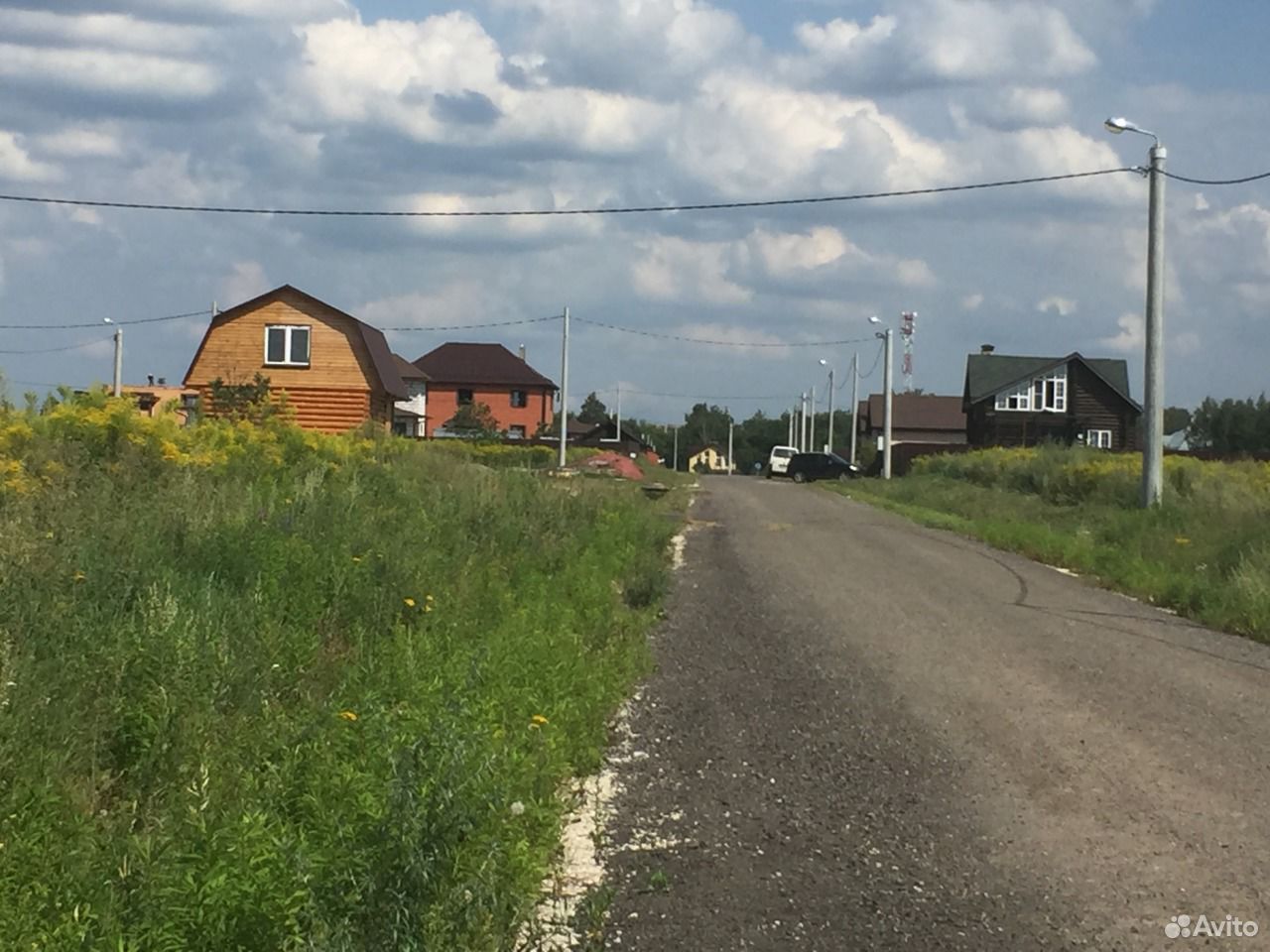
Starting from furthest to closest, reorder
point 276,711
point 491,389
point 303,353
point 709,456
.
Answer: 1. point 709,456
2. point 491,389
3. point 303,353
4. point 276,711

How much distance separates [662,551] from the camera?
2119cm

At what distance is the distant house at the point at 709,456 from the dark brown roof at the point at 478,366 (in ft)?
171

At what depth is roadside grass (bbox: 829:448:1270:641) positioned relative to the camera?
15953 mm

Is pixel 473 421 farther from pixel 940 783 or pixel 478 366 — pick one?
pixel 940 783

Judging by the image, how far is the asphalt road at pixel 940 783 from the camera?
5910 mm

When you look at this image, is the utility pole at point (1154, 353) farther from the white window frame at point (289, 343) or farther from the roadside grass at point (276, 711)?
the white window frame at point (289, 343)

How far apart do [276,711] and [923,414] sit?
11420cm

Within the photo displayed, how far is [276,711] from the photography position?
7699 millimetres

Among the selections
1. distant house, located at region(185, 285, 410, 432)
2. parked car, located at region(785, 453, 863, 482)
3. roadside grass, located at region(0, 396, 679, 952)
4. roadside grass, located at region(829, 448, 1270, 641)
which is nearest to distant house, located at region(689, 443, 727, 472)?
parked car, located at region(785, 453, 863, 482)

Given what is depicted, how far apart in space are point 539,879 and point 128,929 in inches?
67.0

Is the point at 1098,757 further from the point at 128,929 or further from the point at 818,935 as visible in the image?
the point at 128,929

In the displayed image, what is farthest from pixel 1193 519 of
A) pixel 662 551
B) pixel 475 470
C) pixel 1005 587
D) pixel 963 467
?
pixel 963 467

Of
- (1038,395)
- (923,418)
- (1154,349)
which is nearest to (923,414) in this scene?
(923,418)

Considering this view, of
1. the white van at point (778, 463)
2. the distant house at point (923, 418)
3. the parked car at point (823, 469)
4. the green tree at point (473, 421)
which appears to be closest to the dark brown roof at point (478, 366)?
the green tree at point (473, 421)
